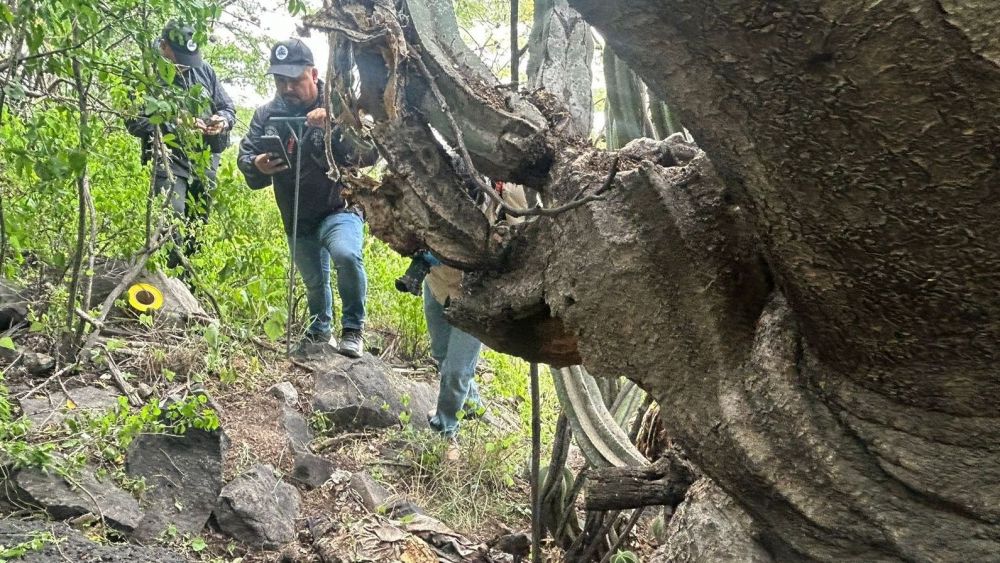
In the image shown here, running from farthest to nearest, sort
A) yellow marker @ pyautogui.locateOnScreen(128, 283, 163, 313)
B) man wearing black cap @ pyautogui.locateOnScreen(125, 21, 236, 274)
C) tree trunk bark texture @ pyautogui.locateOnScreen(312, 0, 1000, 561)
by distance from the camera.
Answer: yellow marker @ pyautogui.locateOnScreen(128, 283, 163, 313) → man wearing black cap @ pyautogui.locateOnScreen(125, 21, 236, 274) → tree trunk bark texture @ pyautogui.locateOnScreen(312, 0, 1000, 561)

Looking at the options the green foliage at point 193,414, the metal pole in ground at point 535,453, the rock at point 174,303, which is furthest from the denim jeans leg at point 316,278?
the metal pole in ground at point 535,453

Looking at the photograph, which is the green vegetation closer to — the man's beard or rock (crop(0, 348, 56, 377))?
rock (crop(0, 348, 56, 377))

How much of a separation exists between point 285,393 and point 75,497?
1708mm

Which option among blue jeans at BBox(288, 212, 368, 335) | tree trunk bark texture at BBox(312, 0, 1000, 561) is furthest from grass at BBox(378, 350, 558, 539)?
tree trunk bark texture at BBox(312, 0, 1000, 561)

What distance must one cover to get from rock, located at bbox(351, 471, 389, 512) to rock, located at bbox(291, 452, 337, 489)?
9.1 inches

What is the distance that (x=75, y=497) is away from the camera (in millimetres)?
3104

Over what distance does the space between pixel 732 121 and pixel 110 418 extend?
279 cm

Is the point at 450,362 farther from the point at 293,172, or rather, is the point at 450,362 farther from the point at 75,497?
the point at 75,497

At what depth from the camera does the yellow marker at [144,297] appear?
4.86m

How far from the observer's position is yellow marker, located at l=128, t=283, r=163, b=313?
191 inches

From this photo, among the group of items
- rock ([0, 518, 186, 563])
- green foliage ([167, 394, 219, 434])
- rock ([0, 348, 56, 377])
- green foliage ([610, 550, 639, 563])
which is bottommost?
rock ([0, 518, 186, 563])

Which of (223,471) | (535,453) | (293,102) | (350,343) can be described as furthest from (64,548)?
(350,343)

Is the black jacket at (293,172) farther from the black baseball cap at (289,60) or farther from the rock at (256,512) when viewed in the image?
the rock at (256,512)

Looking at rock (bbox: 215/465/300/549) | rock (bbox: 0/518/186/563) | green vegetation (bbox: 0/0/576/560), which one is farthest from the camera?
rock (bbox: 215/465/300/549)
